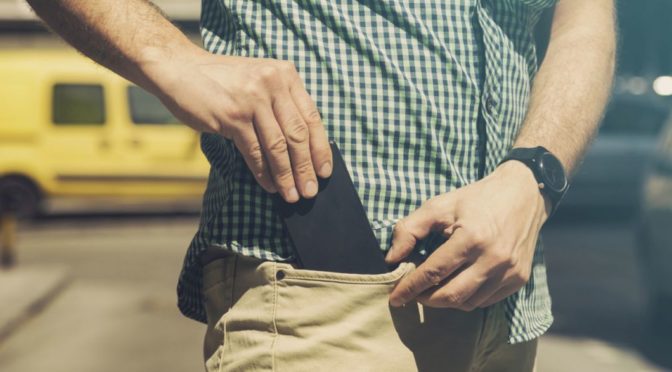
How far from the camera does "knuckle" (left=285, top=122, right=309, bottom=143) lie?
1.24m

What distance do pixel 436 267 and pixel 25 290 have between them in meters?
6.86

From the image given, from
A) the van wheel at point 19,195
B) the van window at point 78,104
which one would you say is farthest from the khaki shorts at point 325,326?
the van wheel at point 19,195

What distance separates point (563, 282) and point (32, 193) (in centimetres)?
705

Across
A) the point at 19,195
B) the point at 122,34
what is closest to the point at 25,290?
the point at 19,195

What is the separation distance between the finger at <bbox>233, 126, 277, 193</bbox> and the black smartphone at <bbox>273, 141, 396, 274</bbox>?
27 mm

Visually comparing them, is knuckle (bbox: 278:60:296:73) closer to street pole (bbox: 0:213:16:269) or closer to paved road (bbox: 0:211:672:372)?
paved road (bbox: 0:211:672:372)

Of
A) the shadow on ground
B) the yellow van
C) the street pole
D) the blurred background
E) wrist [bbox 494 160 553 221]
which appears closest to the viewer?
wrist [bbox 494 160 553 221]

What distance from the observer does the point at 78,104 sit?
12.7 meters

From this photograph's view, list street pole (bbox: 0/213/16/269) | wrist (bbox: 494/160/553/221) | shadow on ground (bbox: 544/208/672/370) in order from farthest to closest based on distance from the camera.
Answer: street pole (bbox: 0/213/16/269) < shadow on ground (bbox: 544/208/672/370) < wrist (bbox: 494/160/553/221)

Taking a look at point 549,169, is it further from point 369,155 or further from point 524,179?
point 369,155

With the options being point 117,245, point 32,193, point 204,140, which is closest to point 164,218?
point 32,193

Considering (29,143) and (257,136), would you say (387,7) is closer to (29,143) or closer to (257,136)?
(257,136)

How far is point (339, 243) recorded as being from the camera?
50.8 inches

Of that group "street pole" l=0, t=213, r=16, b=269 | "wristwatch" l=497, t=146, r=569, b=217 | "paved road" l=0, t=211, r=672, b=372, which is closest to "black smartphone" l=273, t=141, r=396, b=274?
"wristwatch" l=497, t=146, r=569, b=217
